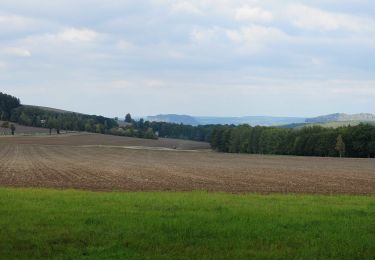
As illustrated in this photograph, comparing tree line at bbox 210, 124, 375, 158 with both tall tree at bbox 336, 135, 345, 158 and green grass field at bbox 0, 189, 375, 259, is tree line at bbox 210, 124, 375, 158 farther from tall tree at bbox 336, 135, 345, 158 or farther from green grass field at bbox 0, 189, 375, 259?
green grass field at bbox 0, 189, 375, 259

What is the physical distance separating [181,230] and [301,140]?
123m

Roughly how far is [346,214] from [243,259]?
798 cm

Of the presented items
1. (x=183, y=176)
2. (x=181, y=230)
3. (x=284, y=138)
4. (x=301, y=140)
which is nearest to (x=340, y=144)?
(x=301, y=140)

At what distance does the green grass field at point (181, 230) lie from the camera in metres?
11.3

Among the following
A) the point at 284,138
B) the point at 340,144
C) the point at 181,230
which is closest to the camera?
the point at 181,230

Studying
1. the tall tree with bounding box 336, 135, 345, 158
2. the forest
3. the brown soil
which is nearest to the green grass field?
the brown soil

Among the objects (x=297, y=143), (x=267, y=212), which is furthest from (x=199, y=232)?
(x=297, y=143)

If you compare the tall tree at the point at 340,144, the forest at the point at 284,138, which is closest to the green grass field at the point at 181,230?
the tall tree at the point at 340,144

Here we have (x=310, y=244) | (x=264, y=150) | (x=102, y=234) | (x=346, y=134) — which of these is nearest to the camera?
(x=310, y=244)

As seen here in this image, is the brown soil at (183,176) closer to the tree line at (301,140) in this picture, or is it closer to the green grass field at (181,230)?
the green grass field at (181,230)

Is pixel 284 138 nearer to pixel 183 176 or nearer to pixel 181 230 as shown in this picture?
pixel 183 176

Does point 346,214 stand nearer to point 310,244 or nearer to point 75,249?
point 310,244

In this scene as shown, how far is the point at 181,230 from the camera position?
1388cm

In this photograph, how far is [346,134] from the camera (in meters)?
121
